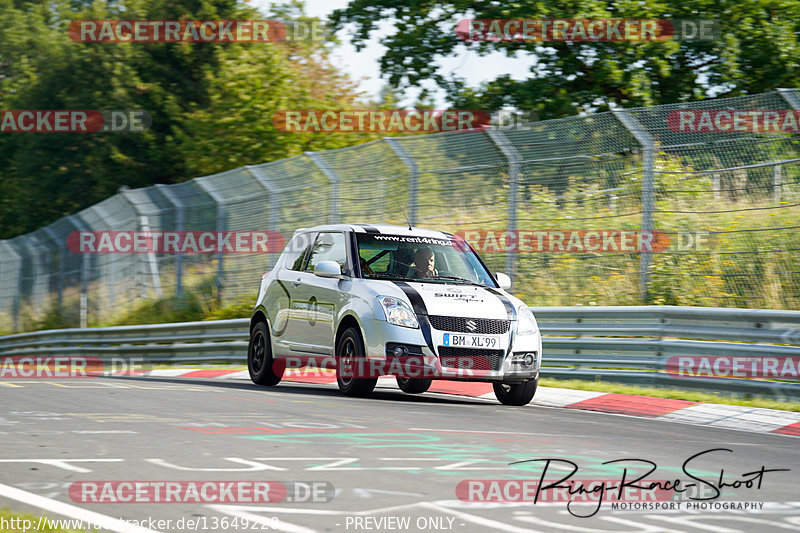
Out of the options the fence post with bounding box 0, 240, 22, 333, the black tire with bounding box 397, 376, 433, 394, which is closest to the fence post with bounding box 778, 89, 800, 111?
the black tire with bounding box 397, 376, 433, 394

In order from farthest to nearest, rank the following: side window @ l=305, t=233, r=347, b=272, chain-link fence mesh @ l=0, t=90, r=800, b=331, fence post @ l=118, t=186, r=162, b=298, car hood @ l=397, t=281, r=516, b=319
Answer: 1. fence post @ l=118, t=186, r=162, b=298
2. chain-link fence mesh @ l=0, t=90, r=800, b=331
3. side window @ l=305, t=233, r=347, b=272
4. car hood @ l=397, t=281, r=516, b=319

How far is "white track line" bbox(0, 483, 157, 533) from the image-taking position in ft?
16.7

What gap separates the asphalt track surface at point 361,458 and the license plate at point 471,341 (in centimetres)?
61

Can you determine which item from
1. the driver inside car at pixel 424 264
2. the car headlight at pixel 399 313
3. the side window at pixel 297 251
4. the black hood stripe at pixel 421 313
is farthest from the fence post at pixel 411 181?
the car headlight at pixel 399 313

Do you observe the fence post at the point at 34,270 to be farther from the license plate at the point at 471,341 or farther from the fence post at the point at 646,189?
the license plate at the point at 471,341

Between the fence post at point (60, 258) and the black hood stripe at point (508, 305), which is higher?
the fence post at point (60, 258)

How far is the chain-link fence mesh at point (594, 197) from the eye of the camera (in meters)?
12.7

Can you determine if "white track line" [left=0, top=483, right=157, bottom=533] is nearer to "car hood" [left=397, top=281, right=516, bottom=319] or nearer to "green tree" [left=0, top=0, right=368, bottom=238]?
"car hood" [left=397, top=281, right=516, bottom=319]

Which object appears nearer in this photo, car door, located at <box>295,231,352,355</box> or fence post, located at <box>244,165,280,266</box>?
car door, located at <box>295,231,352,355</box>

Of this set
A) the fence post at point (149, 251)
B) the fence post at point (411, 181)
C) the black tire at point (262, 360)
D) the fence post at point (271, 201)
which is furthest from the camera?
the fence post at point (149, 251)

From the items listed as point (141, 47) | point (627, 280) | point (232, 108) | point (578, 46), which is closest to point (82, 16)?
point (141, 47)

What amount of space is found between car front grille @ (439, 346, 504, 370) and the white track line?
5.09m

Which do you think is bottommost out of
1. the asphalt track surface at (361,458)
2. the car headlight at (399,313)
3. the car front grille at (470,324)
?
the asphalt track surface at (361,458)

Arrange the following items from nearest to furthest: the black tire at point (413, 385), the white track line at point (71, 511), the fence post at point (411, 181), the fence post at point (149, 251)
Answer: the white track line at point (71, 511)
the black tire at point (413, 385)
the fence post at point (411, 181)
the fence post at point (149, 251)
